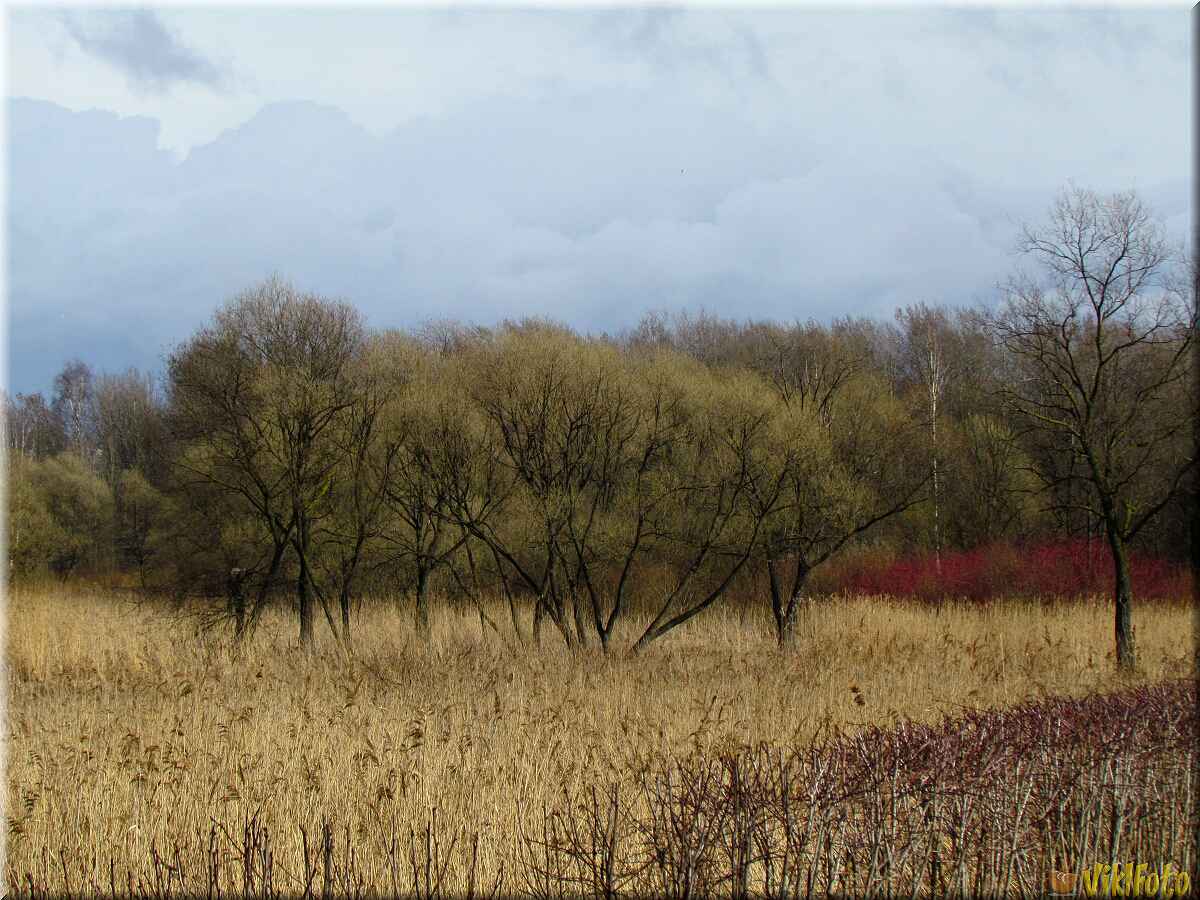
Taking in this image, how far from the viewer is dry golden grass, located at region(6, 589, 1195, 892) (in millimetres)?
7520

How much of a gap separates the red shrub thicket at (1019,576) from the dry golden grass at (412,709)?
11.1ft

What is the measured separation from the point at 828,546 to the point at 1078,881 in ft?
56.1

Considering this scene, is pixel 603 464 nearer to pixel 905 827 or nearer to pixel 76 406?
pixel 905 827

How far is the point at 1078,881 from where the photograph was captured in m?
5.54

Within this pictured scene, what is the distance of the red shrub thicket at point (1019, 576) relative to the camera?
25938 millimetres

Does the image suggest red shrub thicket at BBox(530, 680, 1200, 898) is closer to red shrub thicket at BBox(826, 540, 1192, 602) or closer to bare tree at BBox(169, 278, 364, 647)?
bare tree at BBox(169, 278, 364, 647)

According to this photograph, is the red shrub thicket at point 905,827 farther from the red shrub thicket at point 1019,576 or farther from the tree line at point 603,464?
the red shrub thicket at point 1019,576

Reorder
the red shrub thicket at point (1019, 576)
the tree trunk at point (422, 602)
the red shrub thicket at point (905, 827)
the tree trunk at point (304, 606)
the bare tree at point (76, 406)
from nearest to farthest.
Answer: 1. the red shrub thicket at point (905, 827)
2. the tree trunk at point (304, 606)
3. the tree trunk at point (422, 602)
4. the red shrub thicket at point (1019, 576)
5. the bare tree at point (76, 406)

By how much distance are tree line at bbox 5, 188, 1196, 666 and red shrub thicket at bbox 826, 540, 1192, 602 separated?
1.74m

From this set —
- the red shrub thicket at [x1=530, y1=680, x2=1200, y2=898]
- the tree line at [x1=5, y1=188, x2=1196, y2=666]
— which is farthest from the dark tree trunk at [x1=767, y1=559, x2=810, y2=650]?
the red shrub thicket at [x1=530, y1=680, x2=1200, y2=898]

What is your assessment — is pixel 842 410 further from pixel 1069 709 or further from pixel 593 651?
pixel 1069 709

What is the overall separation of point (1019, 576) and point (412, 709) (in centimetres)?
1963

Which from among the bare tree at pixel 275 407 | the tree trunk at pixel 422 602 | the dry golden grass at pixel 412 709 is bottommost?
the dry golden grass at pixel 412 709

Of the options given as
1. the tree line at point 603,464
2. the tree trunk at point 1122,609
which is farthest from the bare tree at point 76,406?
the tree trunk at point 1122,609
